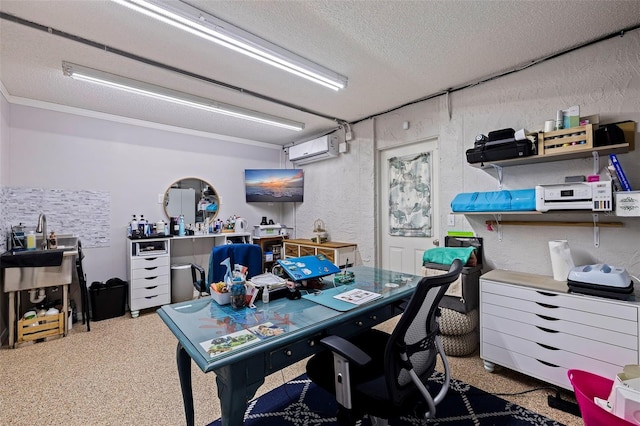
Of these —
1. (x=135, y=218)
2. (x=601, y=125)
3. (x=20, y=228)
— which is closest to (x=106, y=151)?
(x=135, y=218)

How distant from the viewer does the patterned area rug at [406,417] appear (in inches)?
72.4

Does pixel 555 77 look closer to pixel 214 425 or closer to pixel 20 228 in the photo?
pixel 214 425

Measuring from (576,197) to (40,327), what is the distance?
5078 mm

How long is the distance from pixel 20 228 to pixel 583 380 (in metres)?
5.43

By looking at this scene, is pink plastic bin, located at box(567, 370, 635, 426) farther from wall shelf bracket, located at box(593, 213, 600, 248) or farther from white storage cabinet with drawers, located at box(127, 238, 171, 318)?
white storage cabinet with drawers, located at box(127, 238, 171, 318)

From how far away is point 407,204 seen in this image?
152 inches

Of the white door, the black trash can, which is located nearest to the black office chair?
the white door

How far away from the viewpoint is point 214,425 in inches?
71.5

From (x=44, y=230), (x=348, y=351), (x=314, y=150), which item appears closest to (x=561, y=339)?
(x=348, y=351)

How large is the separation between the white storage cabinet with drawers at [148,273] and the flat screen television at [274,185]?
1716mm

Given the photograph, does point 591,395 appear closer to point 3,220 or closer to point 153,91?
point 153,91

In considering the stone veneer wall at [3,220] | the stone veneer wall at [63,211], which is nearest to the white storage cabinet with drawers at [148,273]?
the stone veneer wall at [63,211]

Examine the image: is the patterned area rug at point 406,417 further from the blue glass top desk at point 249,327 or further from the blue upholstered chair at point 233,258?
the blue upholstered chair at point 233,258

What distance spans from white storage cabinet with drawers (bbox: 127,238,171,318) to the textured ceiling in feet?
6.16
